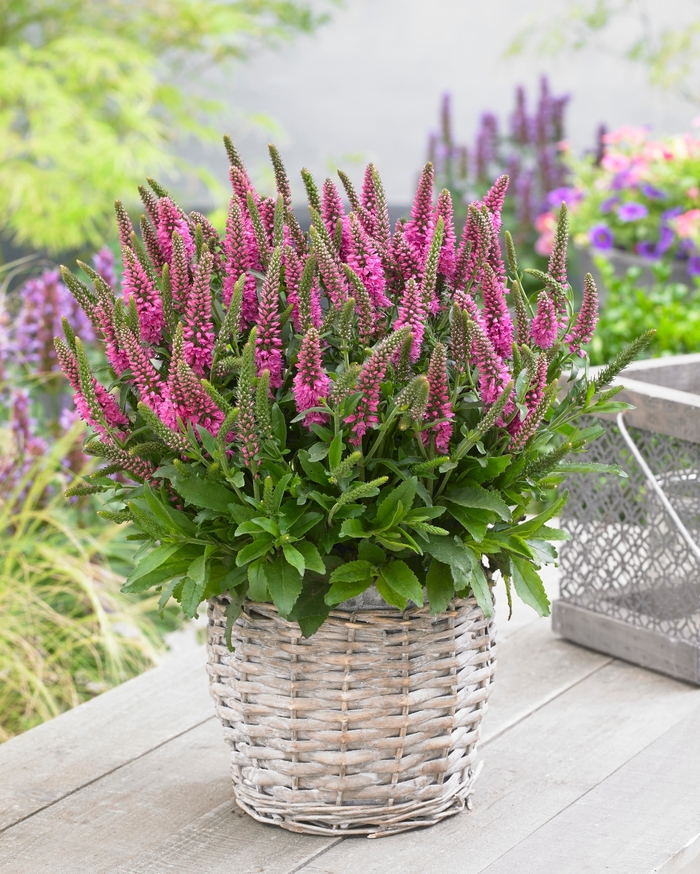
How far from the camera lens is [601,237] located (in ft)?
11.1

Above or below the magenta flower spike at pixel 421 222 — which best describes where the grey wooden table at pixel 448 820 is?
below

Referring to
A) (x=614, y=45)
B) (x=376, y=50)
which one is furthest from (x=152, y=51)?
(x=614, y=45)

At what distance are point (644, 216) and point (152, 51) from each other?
9.46 ft

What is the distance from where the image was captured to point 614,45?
5.33 metres

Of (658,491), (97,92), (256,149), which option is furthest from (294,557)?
(256,149)

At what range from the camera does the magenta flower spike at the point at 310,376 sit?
0.77 meters

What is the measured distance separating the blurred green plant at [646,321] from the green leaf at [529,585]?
1.18 metres

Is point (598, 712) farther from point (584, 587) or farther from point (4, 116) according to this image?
point (4, 116)

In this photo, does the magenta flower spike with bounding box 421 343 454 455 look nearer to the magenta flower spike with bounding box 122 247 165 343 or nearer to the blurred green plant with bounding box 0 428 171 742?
the magenta flower spike with bounding box 122 247 165 343

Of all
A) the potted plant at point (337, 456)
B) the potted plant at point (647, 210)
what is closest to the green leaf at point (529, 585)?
the potted plant at point (337, 456)

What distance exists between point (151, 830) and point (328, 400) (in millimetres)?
480

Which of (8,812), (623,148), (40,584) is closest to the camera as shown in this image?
(8,812)

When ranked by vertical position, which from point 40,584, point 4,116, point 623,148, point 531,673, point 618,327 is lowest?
point 40,584

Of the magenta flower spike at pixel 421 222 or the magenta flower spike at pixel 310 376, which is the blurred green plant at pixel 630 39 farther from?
the magenta flower spike at pixel 310 376
